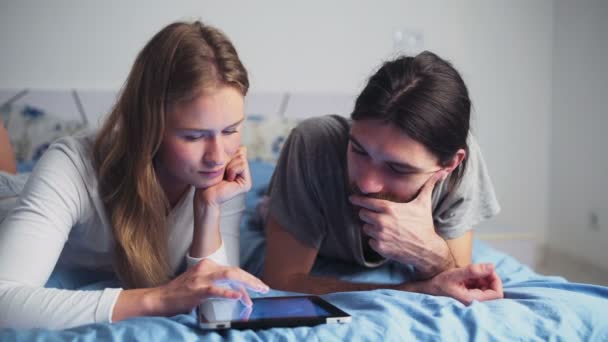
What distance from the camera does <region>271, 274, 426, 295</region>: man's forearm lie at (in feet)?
3.63

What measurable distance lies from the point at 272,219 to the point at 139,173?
320mm

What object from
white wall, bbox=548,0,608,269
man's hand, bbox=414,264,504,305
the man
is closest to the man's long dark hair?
the man

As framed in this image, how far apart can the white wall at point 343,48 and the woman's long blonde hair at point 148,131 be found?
1286 millimetres

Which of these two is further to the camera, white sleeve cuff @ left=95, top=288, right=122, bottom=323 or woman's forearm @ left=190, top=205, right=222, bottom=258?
woman's forearm @ left=190, top=205, right=222, bottom=258

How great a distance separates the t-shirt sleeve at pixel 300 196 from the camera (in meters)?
1.17

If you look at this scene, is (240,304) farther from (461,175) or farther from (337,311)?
(461,175)

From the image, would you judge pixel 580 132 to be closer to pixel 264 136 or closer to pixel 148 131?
pixel 264 136

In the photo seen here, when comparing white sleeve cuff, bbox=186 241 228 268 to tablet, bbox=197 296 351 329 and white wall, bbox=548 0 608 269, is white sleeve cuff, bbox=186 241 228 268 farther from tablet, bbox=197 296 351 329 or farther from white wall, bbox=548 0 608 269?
white wall, bbox=548 0 608 269

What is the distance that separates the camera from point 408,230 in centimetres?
109

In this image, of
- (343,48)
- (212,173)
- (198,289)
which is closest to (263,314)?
(198,289)

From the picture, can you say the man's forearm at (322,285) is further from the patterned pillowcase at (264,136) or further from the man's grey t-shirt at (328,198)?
the patterned pillowcase at (264,136)

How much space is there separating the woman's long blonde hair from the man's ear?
0.45 meters

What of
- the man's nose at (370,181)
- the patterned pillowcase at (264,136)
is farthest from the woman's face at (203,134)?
the patterned pillowcase at (264,136)

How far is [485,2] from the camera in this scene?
8.47 feet
